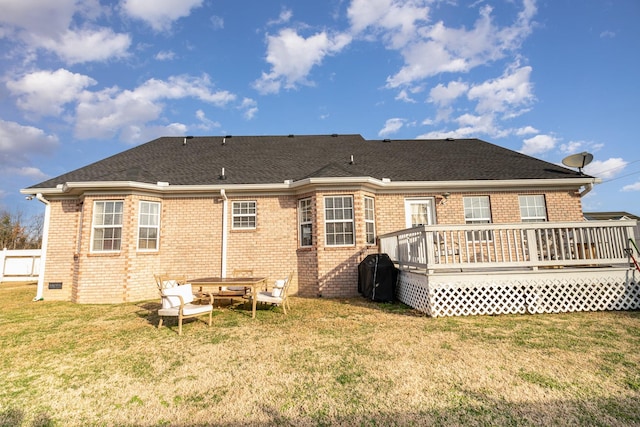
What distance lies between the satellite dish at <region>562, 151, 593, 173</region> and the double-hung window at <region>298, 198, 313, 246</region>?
987cm

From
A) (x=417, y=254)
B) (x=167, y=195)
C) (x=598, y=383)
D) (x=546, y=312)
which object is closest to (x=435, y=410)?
(x=598, y=383)

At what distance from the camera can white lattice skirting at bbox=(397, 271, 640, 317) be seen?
656cm

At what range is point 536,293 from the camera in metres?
6.69

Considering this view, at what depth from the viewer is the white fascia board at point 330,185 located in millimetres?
9023

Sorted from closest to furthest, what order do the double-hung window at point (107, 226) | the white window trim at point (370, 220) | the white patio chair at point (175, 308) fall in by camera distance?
1. the white patio chair at point (175, 308)
2. the double-hung window at point (107, 226)
3. the white window trim at point (370, 220)

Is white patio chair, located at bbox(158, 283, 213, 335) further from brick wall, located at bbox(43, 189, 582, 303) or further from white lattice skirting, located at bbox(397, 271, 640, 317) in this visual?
white lattice skirting, located at bbox(397, 271, 640, 317)

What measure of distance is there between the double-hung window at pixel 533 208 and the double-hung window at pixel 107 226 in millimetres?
13774

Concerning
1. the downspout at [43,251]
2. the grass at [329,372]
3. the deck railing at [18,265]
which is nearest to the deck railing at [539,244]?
the grass at [329,372]

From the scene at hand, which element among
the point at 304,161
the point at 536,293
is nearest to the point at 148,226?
the point at 304,161

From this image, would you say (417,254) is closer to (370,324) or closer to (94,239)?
(370,324)

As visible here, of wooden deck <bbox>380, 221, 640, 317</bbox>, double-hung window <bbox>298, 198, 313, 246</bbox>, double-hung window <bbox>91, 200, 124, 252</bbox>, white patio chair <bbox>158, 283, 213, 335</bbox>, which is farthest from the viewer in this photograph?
double-hung window <bbox>298, 198, 313, 246</bbox>

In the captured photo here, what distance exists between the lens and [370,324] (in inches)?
233

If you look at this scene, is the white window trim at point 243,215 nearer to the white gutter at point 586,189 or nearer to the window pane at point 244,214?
the window pane at point 244,214

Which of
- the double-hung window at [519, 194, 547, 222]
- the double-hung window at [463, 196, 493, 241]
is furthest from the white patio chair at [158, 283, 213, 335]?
the double-hung window at [519, 194, 547, 222]
